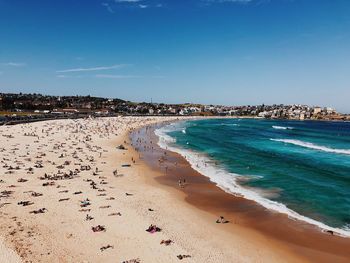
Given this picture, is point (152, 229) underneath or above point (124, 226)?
above

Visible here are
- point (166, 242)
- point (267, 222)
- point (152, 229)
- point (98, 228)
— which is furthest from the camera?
point (267, 222)

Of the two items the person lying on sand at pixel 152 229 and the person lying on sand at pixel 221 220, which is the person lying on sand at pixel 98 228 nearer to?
the person lying on sand at pixel 152 229

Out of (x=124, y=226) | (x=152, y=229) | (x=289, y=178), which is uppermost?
(x=152, y=229)

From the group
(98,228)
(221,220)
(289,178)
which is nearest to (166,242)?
(98,228)

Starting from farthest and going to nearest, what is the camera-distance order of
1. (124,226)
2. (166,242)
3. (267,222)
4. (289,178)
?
(289,178), (267,222), (124,226), (166,242)

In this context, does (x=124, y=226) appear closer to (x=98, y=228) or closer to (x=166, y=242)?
(x=98, y=228)

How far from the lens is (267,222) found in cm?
2586

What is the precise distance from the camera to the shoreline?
2108cm

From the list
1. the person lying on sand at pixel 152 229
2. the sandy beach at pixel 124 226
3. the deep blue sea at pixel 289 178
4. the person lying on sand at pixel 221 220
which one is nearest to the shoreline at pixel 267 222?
the sandy beach at pixel 124 226

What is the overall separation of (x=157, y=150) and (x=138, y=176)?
23.7 metres

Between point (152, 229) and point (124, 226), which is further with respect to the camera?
point (124, 226)

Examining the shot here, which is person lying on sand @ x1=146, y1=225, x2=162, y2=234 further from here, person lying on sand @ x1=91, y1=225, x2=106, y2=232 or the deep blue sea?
the deep blue sea

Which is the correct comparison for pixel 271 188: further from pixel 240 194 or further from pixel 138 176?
pixel 138 176

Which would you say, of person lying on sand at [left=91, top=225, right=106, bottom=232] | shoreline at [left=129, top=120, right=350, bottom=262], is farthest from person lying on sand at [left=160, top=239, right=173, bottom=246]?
shoreline at [left=129, top=120, right=350, bottom=262]
